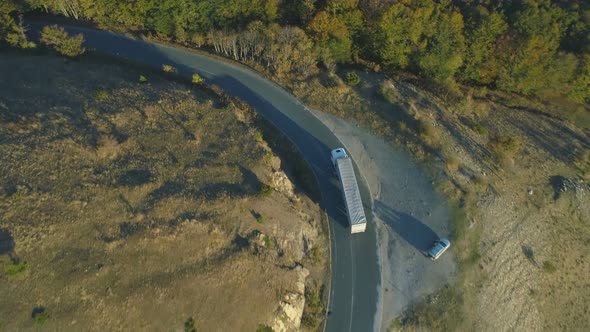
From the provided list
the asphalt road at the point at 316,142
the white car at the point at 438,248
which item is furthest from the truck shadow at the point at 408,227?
the asphalt road at the point at 316,142

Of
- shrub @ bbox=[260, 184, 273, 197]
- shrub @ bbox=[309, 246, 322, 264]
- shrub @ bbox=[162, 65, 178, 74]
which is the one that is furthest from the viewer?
shrub @ bbox=[162, 65, 178, 74]

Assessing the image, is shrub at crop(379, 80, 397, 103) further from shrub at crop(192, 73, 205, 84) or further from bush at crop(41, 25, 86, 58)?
bush at crop(41, 25, 86, 58)

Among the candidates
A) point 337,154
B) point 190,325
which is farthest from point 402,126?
point 190,325

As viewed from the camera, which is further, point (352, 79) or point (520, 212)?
point (352, 79)

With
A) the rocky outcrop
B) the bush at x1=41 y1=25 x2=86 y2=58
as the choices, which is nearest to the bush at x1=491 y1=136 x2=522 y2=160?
the rocky outcrop

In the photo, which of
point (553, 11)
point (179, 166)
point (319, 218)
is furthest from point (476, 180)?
point (179, 166)

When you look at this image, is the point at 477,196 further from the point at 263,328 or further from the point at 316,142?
the point at 263,328
